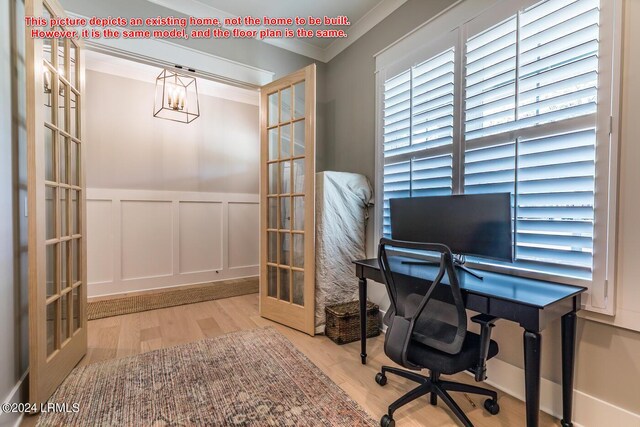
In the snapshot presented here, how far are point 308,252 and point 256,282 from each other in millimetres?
2046

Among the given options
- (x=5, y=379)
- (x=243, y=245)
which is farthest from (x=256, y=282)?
(x=5, y=379)

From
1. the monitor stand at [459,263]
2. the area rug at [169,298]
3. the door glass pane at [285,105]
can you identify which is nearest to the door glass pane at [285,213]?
the door glass pane at [285,105]

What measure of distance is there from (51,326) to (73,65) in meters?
1.78

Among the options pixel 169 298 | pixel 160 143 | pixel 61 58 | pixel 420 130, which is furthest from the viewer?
pixel 160 143

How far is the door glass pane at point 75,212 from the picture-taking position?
2013 mm

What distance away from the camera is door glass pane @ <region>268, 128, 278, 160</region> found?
2.90m

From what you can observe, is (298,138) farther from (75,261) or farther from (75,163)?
(75,261)

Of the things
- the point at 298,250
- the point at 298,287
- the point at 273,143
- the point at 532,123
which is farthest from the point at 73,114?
the point at 532,123

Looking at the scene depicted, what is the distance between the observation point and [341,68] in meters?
3.20

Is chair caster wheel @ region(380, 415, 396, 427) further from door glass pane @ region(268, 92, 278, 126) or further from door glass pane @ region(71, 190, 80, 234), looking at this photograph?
door glass pane @ region(268, 92, 278, 126)

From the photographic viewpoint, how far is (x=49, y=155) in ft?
5.73

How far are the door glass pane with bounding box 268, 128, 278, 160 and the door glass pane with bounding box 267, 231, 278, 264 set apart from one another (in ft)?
2.58

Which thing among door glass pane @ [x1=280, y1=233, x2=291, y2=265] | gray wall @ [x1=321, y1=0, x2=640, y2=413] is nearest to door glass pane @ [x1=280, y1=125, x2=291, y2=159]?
door glass pane @ [x1=280, y1=233, x2=291, y2=265]

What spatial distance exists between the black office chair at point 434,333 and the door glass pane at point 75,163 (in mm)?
2191
